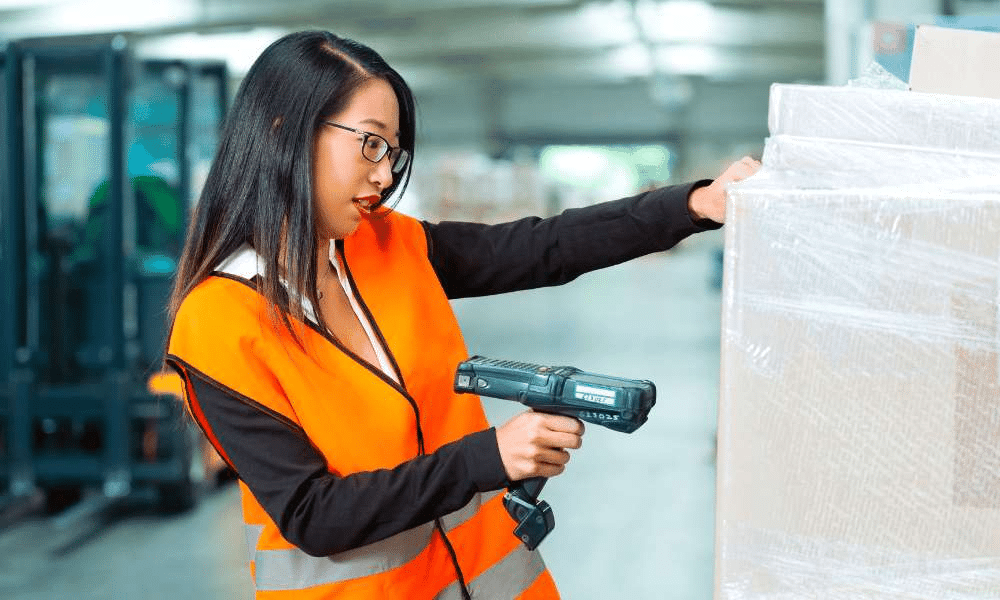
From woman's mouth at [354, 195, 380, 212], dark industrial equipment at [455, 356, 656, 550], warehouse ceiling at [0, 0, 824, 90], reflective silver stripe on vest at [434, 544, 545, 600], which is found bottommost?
reflective silver stripe on vest at [434, 544, 545, 600]

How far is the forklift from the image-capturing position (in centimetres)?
484

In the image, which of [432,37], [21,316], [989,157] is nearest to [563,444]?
[989,157]

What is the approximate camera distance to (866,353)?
1028 mm

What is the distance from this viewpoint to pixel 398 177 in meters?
1.44

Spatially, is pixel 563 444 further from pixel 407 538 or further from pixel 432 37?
pixel 432 37

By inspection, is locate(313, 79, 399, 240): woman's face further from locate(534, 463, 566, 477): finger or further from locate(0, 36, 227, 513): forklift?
locate(0, 36, 227, 513): forklift

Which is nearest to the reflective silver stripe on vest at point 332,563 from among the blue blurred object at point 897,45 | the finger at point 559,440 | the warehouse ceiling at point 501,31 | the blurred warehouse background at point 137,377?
the finger at point 559,440

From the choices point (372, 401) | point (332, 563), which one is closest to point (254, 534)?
point (332, 563)

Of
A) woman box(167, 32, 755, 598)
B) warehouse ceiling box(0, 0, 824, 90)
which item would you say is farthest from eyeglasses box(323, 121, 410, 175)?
warehouse ceiling box(0, 0, 824, 90)

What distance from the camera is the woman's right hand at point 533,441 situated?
4.03 feet

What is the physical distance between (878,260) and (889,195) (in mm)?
62

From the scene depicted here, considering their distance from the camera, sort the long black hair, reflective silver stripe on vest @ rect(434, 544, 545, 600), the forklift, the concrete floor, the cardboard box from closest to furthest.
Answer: the cardboard box, the long black hair, reflective silver stripe on vest @ rect(434, 544, 545, 600), the concrete floor, the forklift

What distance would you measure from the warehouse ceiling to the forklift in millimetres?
8709

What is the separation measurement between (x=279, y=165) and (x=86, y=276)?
4.13 m
